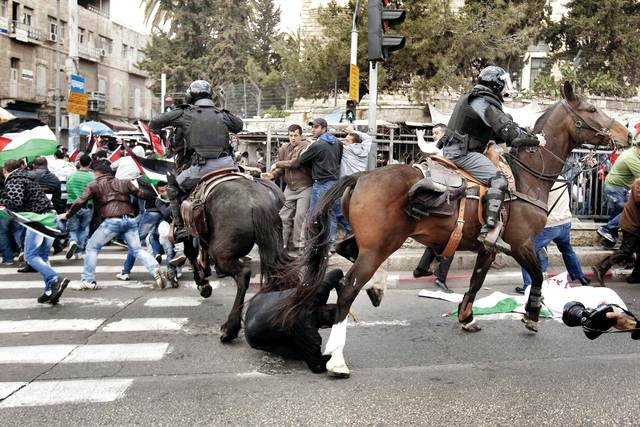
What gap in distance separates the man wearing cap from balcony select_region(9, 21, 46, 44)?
34.2 meters

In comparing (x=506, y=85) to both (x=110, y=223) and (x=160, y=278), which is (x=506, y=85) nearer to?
(x=160, y=278)

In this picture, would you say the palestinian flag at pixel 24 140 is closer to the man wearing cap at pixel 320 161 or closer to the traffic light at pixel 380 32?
the man wearing cap at pixel 320 161

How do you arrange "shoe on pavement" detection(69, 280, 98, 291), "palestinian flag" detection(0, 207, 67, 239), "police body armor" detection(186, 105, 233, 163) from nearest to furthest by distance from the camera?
"police body armor" detection(186, 105, 233, 163) < "palestinian flag" detection(0, 207, 67, 239) < "shoe on pavement" detection(69, 280, 98, 291)

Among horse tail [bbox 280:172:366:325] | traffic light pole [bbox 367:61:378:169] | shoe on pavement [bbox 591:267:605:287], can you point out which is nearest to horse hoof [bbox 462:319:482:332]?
horse tail [bbox 280:172:366:325]

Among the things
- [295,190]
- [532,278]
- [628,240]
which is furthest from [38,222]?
[628,240]

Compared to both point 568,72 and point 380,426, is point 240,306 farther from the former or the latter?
point 568,72

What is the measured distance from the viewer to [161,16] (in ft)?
147

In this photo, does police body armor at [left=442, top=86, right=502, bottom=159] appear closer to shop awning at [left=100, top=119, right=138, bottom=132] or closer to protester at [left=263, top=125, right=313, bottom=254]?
protester at [left=263, top=125, right=313, bottom=254]

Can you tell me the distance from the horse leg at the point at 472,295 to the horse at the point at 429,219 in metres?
0.01

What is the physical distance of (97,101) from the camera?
4556cm

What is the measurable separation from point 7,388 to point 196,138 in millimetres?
3157

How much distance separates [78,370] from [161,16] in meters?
43.9

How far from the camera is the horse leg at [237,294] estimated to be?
5828 mm

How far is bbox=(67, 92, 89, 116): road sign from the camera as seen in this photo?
16078 millimetres
